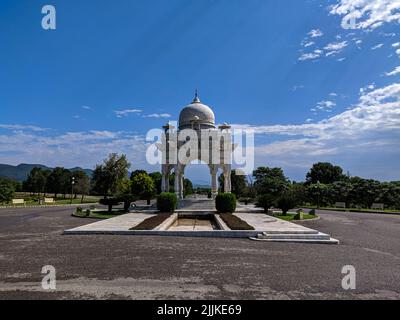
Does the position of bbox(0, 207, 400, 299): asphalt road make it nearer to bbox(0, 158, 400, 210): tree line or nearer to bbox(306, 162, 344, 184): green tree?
bbox(0, 158, 400, 210): tree line

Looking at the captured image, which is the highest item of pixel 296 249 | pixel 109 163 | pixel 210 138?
pixel 210 138

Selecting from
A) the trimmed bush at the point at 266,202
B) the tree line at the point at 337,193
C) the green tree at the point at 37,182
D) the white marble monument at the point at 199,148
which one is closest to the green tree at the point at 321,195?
the tree line at the point at 337,193

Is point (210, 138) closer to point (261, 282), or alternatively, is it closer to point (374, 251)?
point (374, 251)

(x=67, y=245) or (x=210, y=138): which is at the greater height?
(x=210, y=138)

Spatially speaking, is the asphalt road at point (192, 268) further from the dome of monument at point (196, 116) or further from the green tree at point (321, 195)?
the green tree at point (321, 195)

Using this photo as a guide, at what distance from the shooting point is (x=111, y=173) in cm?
3247

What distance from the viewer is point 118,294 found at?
6410 mm

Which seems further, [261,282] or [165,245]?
[165,245]

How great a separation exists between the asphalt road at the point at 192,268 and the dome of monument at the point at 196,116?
21.1m

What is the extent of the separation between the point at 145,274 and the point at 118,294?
1.55 m

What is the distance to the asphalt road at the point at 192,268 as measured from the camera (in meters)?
6.62

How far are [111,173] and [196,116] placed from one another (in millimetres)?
10747
